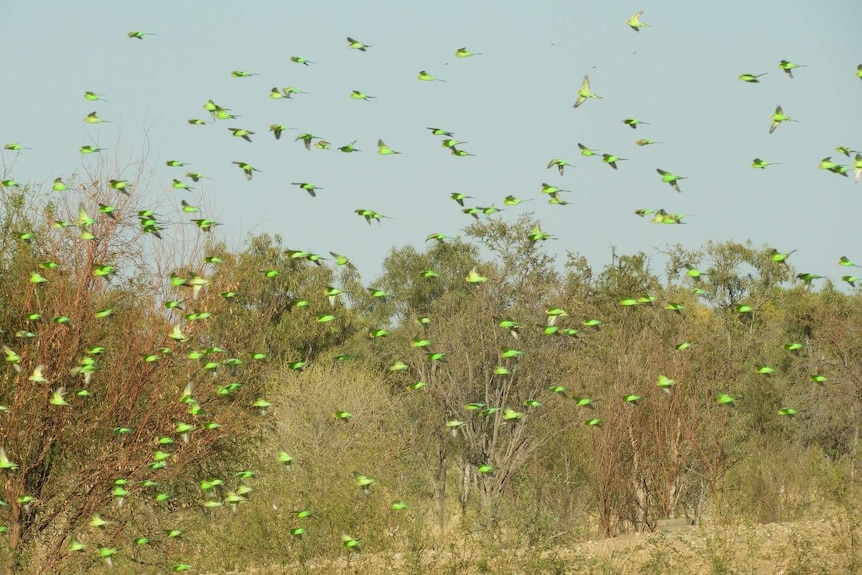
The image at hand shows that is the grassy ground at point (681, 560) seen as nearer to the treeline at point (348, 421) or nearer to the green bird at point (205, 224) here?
the treeline at point (348, 421)

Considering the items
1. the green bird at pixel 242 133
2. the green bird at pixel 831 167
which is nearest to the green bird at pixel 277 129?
the green bird at pixel 242 133

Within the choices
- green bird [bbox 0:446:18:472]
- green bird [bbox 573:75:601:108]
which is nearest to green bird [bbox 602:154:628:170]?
green bird [bbox 573:75:601:108]

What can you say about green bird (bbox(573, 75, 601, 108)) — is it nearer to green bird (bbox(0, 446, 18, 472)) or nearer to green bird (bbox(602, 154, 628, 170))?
green bird (bbox(602, 154, 628, 170))

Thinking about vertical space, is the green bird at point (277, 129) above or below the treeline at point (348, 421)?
above

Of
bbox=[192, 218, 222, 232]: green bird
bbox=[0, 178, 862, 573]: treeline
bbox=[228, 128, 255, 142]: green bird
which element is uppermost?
bbox=[228, 128, 255, 142]: green bird

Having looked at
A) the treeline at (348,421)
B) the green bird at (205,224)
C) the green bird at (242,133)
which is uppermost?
the green bird at (242,133)

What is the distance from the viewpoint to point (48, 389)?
15.3m

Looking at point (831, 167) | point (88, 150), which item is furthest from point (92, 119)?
point (831, 167)

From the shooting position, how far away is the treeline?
15.8 metres

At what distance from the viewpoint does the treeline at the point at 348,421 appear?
51.7 feet

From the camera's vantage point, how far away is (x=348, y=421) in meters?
33.9

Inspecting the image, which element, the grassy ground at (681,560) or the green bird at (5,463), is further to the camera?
the green bird at (5,463)

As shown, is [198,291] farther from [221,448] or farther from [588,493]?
[588,493]

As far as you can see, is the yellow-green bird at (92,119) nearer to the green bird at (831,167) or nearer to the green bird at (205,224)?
the green bird at (205,224)
